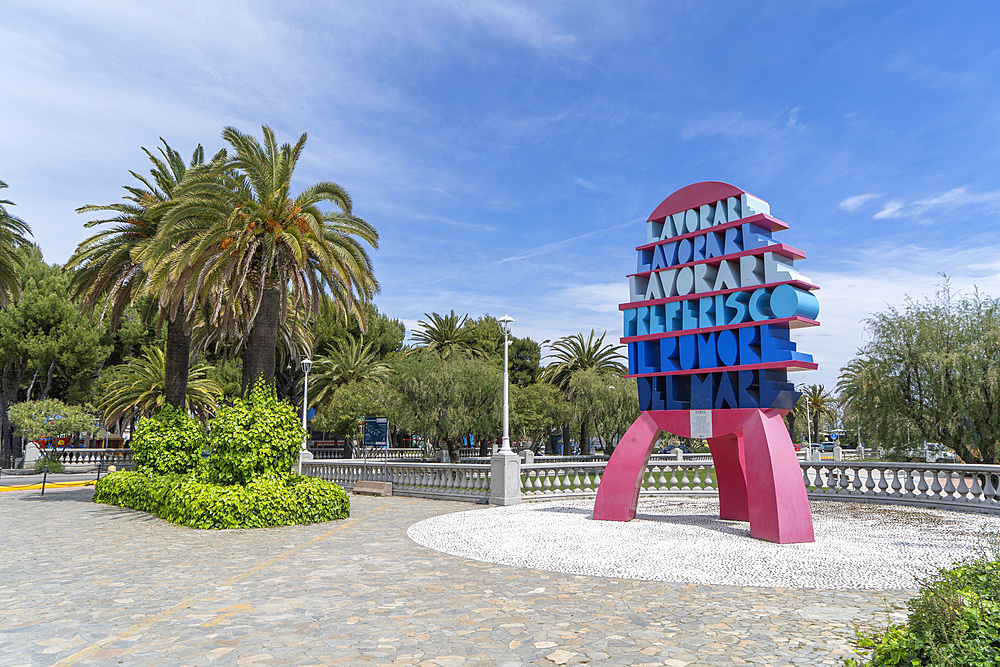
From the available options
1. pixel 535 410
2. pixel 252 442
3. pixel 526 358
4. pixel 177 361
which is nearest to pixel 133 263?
Answer: pixel 177 361

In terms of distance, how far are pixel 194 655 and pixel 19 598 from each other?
3.88 m

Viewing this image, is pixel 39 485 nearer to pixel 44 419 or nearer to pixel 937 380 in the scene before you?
pixel 44 419

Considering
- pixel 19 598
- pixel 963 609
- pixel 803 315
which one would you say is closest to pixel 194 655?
pixel 19 598

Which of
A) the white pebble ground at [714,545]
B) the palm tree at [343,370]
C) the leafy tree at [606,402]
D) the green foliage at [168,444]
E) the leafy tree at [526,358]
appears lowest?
the white pebble ground at [714,545]

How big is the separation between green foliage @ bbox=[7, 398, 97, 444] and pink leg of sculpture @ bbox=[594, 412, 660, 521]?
3314cm

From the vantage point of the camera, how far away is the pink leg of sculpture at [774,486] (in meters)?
12.4

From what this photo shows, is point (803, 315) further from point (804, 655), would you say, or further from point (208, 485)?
point (208, 485)

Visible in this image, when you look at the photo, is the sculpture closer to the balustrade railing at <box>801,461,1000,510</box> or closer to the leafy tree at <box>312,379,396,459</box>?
the balustrade railing at <box>801,461,1000,510</box>

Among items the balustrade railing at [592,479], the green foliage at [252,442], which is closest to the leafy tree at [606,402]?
the balustrade railing at [592,479]

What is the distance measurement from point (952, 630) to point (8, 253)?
30239 mm

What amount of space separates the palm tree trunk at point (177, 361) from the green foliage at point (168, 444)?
136 cm

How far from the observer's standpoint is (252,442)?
51.2 feet

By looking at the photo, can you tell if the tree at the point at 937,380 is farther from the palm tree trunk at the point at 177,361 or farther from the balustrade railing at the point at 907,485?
the palm tree trunk at the point at 177,361

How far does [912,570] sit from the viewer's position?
9.76 meters
